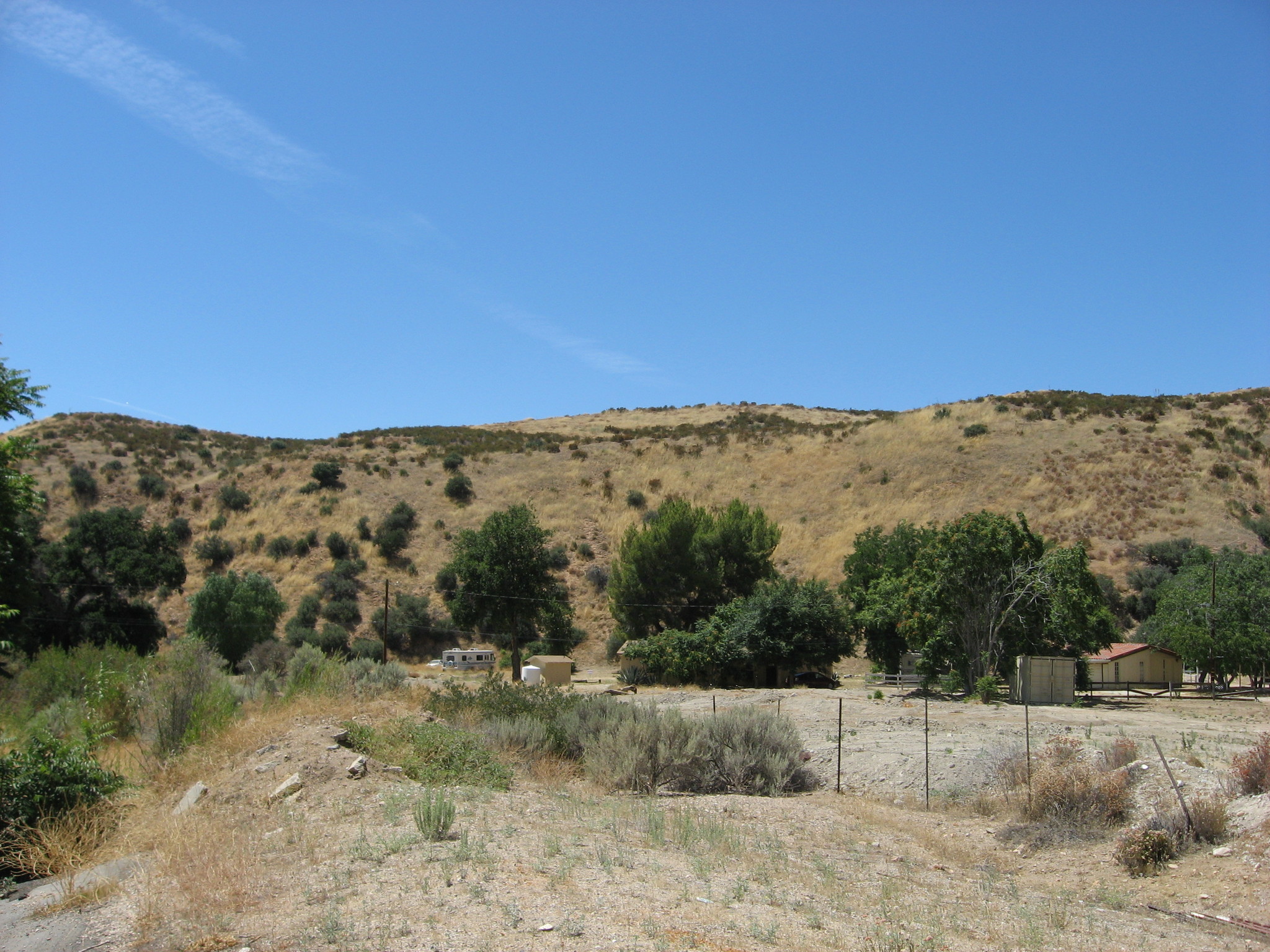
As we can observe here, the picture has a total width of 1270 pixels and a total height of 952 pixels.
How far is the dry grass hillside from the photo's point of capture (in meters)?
62.4

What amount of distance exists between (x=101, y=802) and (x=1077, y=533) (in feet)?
197

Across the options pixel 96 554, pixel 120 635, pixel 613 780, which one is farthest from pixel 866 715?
pixel 96 554

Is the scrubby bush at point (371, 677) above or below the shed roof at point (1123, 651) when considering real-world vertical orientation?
below

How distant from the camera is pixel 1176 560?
56000 millimetres

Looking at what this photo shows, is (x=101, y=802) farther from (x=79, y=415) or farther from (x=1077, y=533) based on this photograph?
(x=79, y=415)

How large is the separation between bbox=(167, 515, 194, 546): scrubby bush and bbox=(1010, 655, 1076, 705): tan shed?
5464 centimetres

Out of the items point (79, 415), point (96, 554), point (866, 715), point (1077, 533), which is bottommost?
point (866, 715)

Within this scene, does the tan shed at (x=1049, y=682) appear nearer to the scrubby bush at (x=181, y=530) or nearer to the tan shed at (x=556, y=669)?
the tan shed at (x=556, y=669)

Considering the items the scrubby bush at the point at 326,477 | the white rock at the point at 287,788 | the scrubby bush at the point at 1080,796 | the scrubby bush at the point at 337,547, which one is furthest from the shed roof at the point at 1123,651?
the scrubby bush at the point at 326,477

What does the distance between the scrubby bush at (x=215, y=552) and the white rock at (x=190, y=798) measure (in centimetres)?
5341

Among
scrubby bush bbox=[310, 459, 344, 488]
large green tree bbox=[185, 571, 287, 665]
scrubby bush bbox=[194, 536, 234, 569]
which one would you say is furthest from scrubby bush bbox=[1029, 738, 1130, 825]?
scrubby bush bbox=[310, 459, 344, 488]

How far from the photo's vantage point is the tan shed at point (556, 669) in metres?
43.5

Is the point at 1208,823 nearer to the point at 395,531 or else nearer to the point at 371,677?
the point at 371,677

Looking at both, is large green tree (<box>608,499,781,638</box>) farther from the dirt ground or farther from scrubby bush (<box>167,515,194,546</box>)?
the dirt ground
